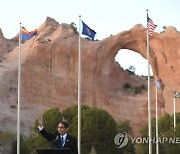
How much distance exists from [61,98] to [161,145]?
24546mm

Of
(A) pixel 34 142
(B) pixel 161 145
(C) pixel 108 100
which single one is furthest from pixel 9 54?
(B) pixel 161 145

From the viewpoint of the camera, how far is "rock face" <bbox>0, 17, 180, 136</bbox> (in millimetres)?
66562

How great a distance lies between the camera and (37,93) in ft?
216

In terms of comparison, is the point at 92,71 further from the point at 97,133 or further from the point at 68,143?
the point at 68,143

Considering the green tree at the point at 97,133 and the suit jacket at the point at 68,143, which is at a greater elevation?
the suit jacket at the point at 68,143

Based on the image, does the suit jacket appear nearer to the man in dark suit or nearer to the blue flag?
the man in dark suit

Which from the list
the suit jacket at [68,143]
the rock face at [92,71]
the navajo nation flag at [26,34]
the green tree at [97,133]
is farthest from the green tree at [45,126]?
the suit jacket at [68,143]

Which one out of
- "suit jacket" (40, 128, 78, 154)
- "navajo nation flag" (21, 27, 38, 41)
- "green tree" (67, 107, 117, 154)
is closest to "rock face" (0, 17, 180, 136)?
"green tree" (67, 107, 117, 154)

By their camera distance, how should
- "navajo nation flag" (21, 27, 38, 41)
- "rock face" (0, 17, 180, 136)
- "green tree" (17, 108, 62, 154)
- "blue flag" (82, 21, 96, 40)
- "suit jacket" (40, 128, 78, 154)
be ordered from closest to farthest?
"suit jacket" (40, 128, 78, 154) → "blue flag" (82, 21, 96, 40) → "navajo nation flag" (21, 27, 38, 41) → "green tree" (17, 108, 62, 154) → "rock face" (0, 17, 180, 136)

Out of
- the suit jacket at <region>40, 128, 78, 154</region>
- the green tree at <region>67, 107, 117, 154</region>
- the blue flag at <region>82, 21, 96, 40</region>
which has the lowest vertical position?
the green tree at <region>67, 107, 117, 154</region>

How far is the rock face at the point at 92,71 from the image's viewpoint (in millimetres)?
66562

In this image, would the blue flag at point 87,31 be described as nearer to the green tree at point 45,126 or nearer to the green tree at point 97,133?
the green tree at point 97,133

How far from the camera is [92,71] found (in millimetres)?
69125

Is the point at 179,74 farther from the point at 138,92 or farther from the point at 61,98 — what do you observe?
the point at 61,98
